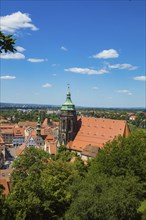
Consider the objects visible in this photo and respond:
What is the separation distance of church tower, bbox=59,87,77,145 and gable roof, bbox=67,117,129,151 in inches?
49.0

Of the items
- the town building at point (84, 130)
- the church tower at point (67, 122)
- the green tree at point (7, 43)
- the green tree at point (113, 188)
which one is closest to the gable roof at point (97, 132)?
the town building at point (84, 130)

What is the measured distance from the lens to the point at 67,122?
68562 mm

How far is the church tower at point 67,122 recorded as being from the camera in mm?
68438

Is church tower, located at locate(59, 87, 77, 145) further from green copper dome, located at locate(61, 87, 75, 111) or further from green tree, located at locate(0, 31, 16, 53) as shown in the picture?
green tree, located at locate(0, 31, 16, 53)

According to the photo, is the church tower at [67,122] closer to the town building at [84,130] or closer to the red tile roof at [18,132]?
the town building at [84,130]

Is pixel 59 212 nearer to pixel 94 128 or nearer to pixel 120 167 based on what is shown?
pixel 120 167

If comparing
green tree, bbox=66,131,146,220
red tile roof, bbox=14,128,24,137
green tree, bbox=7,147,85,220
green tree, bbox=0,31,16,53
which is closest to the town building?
green tree, bbox=66,131,146,220

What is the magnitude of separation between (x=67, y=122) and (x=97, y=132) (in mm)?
6762

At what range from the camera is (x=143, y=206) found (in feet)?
108

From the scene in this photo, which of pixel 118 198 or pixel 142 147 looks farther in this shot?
pixel 142 147

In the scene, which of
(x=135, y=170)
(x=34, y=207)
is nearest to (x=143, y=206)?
(x=135, y=170)

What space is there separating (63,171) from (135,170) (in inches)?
324

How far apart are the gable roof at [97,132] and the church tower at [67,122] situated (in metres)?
1.25

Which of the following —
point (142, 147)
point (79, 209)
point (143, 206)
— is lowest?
point (143, 206)
